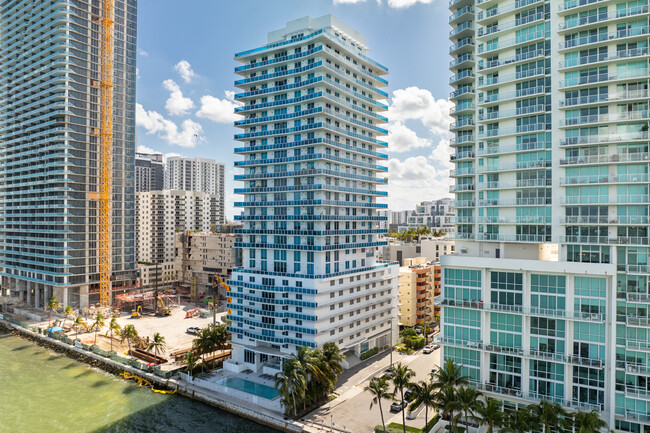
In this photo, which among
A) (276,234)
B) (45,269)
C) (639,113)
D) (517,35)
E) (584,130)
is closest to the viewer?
(639,113)

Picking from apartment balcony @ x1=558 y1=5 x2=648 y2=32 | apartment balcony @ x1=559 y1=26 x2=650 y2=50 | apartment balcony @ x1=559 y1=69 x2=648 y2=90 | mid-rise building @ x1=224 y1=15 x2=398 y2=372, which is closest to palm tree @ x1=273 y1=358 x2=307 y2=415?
mid-rise building @ x1=224 y1=15 x2=398 y2=372

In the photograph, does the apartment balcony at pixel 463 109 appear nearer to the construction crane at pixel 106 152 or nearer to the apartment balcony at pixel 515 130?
the apartment balcony at pixel 515 130

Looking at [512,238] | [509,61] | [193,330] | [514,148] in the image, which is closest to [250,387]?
[193,330]

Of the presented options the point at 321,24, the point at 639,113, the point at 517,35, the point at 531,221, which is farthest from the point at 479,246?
the point at 321,24

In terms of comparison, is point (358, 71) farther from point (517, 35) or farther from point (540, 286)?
point (540, 286)

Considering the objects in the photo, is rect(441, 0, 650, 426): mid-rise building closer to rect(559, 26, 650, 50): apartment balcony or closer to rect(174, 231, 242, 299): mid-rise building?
rect(559, 26, 650, 50): apartment balcony

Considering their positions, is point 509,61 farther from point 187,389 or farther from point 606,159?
point 187,389
